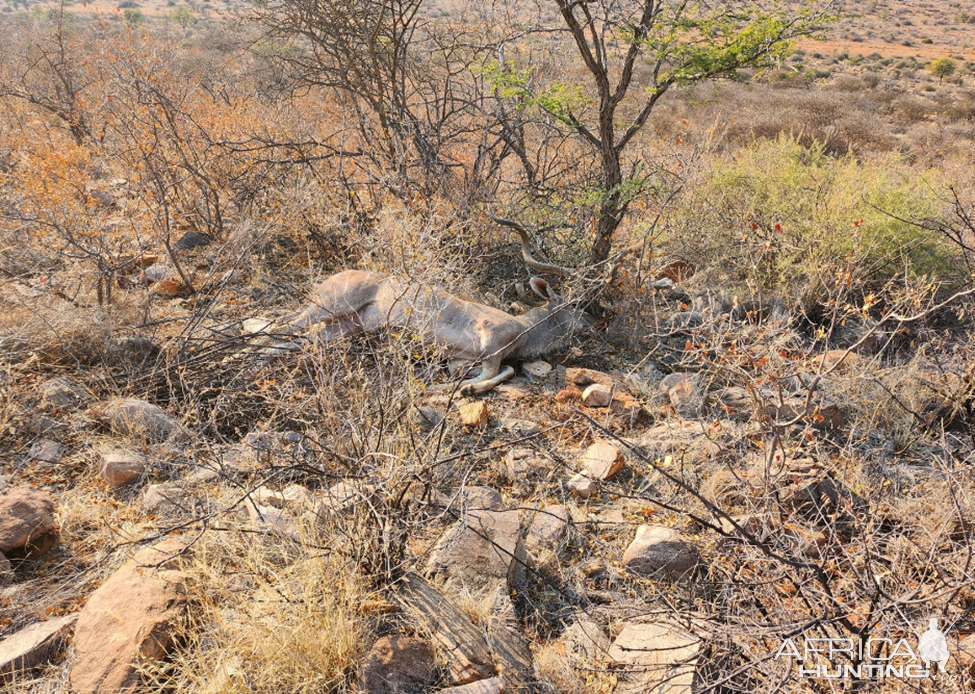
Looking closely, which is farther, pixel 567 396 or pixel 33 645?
pixel 567 396

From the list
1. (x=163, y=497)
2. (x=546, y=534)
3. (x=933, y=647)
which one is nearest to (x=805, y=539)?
(x=933, y=647)

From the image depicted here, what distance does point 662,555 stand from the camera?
3059 millimetres

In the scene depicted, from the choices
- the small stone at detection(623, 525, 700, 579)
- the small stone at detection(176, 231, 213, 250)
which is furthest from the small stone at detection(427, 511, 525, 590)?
the small stone at detection(176, 231, 213, 250)

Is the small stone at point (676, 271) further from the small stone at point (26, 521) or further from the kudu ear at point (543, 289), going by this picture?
the small stone at point (26, 521)

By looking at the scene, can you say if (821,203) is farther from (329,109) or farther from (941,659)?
(329,109)

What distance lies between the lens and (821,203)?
621 cm

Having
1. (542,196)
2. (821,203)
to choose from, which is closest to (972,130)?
(821,203)

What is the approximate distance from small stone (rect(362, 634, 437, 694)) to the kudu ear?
3.33 m

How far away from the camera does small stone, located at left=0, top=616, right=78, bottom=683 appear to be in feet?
7.66

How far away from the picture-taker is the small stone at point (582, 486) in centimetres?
367

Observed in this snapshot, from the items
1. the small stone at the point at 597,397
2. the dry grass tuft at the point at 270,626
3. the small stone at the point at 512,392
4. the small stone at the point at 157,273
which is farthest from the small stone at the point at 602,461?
the small stone at the point at 157,273

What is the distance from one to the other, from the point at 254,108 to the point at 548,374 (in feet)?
18.3

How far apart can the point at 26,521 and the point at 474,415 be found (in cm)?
255

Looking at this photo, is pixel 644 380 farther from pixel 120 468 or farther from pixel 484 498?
pixel 120 468
